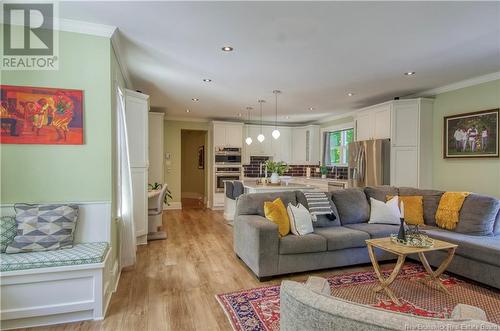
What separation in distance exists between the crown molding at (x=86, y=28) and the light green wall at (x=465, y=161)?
4.92 m

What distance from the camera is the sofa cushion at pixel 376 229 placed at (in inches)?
138

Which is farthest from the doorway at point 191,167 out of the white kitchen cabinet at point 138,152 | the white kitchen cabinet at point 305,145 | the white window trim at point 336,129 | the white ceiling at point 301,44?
the white kitchen cabinet at point 138,152

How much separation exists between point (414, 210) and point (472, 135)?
1.50m

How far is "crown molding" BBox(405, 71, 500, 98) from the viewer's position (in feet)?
12.8

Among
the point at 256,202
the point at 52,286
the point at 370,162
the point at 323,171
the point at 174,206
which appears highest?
the point at 370,162

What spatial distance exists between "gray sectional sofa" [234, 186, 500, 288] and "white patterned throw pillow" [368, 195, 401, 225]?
11 centimetres

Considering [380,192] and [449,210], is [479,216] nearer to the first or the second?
[449,210]

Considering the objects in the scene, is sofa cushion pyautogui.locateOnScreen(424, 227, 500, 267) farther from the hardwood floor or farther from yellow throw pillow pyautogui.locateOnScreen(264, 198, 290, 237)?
yellow throw pillow pyautogui.locateOnScreen(264, 198, 290, 237)

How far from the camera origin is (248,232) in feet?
10.9

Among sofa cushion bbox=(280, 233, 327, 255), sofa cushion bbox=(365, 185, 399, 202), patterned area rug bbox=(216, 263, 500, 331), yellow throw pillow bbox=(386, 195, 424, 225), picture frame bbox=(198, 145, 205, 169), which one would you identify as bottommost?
patterned area rug bbox=(216, 263, 500, 331)

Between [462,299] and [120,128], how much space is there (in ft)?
13.2

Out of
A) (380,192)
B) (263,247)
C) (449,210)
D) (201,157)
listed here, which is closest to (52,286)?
(263,247)

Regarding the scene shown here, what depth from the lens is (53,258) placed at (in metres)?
2.20

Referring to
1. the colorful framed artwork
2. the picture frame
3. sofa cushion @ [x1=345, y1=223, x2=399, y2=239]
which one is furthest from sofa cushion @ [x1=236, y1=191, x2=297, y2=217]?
the picture frame
